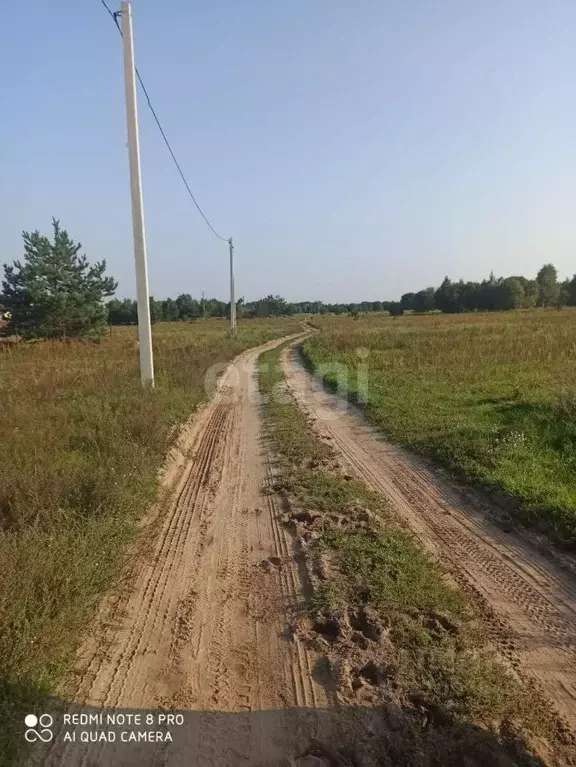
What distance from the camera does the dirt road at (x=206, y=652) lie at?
95.2 inches

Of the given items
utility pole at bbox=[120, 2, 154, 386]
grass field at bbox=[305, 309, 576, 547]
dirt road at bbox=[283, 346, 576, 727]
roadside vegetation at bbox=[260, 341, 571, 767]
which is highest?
utility pole at bbox=[120, 2, 154, 386]

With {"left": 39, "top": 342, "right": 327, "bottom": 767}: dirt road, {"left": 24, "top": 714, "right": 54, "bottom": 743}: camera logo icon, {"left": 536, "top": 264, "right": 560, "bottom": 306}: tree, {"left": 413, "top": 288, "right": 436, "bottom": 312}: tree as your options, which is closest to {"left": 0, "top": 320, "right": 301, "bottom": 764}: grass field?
{"left": 24, "top": 714, "right": 54, "bottom": 743}: camera logo icon

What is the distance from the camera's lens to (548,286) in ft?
319

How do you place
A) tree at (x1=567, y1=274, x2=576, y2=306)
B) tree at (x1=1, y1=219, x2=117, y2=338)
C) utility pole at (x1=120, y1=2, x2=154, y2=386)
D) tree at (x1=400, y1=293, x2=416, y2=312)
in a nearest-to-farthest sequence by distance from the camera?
utility pole at (x1=120, y1=2, x2=154, y2=386) → tree at (x1=1, y1=219, x2=117, y2=338) → tree at (x1=567, y1=274, x2=576, y2=306) → tree at (x1=400, y1=293, x2=416, y2=312)

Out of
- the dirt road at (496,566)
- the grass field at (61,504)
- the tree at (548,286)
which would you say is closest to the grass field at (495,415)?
the dirt road at (496,566)

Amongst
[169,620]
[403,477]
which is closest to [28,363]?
[403,477]

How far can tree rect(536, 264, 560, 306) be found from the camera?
93794 mm

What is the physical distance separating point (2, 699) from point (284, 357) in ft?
72.4

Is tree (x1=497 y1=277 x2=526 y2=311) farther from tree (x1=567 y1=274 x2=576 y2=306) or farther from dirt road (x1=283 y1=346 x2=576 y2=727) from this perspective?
dirt road (x1=283 y1=346 x2=576 y2=727)

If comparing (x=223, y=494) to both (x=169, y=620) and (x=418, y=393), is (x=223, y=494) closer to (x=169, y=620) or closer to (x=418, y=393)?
(x=169, y=620)

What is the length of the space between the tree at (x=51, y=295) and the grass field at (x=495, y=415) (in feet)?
44.7

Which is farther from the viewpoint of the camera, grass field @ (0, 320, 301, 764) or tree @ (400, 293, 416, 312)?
tree @ (400, 293, 416, 312)

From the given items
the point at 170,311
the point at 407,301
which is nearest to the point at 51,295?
the point at 170,311

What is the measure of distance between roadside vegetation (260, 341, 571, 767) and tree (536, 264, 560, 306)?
98.2 meters
